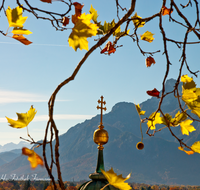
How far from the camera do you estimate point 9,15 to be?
1.50ft

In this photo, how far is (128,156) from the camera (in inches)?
2210

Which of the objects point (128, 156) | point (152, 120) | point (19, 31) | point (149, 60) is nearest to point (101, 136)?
point (149, 60)

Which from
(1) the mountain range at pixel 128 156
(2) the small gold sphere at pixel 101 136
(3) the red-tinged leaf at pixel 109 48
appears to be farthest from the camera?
(1) the mountain range at pixel 128 156

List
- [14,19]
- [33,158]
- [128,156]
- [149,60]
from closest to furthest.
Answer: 1. [33,158]
2. [14,19]
3. [149,60]
4. [128,156]

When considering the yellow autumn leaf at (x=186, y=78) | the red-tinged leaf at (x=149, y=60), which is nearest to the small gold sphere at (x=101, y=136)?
the red-tinged leaf at (x=149, y=60)

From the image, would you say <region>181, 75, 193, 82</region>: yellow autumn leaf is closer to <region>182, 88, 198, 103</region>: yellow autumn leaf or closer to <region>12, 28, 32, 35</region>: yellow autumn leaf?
<region>182, 88, 198, 103</region>: yellow autumn leaf

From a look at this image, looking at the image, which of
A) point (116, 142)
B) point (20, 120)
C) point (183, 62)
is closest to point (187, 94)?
point (183, 62)

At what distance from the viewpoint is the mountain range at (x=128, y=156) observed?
49.9 metres

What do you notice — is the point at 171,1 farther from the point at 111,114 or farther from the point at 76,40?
the point at 111,114

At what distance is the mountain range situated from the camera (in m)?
49.9

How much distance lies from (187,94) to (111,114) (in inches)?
2573

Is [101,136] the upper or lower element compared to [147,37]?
lower

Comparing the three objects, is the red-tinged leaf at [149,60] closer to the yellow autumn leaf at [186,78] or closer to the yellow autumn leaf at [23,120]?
the yellow autumn leaf at [186,78]

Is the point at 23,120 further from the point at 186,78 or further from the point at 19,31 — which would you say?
the point at 186,78
